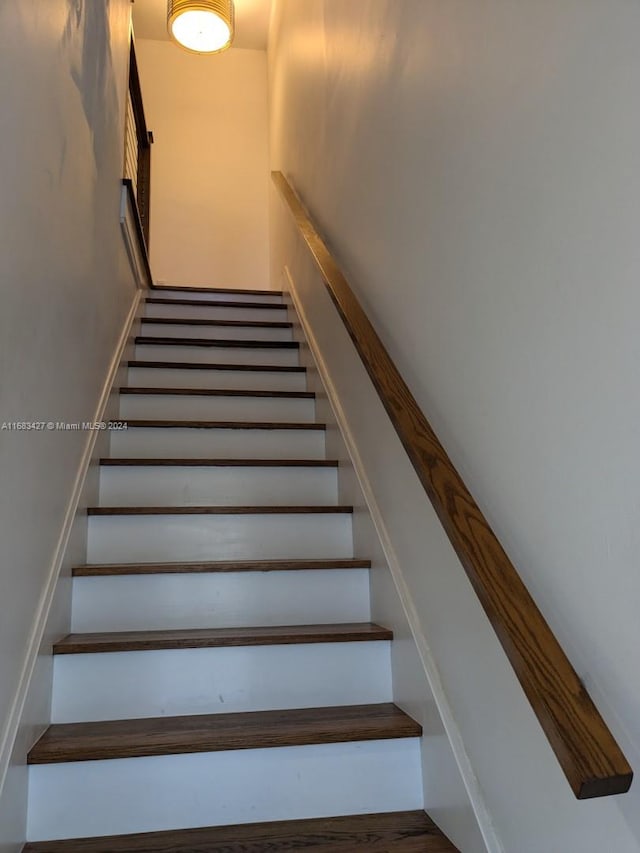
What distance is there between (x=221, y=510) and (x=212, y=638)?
1.61 feet

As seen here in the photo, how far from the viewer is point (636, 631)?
75cm

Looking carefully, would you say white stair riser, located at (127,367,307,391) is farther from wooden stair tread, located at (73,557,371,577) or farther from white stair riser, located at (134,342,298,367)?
wooden stair tread, located at (73,557,371,577)

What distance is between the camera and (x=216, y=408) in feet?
8.91

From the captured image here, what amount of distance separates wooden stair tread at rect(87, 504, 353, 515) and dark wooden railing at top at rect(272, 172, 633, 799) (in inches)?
27.5

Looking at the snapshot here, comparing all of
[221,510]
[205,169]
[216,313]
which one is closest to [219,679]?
[221,510]

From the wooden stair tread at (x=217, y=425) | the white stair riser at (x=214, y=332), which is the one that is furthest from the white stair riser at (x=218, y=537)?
the white stair riser at (x=214, y=332)

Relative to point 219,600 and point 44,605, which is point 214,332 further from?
point 44,605

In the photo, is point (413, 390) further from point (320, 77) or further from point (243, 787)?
point (320, 77)

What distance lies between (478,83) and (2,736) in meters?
1.47

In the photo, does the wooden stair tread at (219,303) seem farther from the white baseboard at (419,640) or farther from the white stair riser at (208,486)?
the white stair riser at (208,486)

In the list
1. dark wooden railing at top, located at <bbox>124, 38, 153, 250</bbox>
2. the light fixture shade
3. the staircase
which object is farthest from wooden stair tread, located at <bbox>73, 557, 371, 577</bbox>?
the light fixture shade

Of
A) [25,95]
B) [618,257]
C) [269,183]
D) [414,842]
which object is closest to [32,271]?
[25,95]

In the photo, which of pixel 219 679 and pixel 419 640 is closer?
pixel 419 640

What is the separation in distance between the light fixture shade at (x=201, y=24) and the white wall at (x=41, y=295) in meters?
1.98
